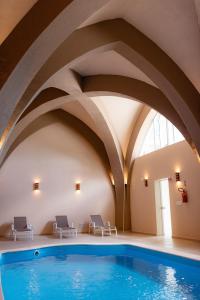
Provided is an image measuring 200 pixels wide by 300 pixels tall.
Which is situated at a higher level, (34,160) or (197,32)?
(197,32)

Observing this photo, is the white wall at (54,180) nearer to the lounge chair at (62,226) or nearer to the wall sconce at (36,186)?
the wall sconce at (36,186)

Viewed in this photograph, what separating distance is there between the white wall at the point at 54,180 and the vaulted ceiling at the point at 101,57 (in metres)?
2.20

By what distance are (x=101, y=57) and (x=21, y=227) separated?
22.6 ft

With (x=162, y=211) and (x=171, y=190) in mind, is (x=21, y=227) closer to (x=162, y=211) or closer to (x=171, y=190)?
(x=162, y=211)

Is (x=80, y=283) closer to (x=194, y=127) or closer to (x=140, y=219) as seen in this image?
(x=194, y=127)

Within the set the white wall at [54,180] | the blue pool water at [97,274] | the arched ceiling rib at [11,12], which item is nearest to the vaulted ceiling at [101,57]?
the arched ceiling rib at [11,12]

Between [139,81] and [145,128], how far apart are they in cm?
357

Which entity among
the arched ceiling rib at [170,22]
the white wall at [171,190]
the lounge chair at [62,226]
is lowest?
the lounge chair at [62,226]

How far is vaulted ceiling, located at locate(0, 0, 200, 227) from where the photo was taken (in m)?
4.50

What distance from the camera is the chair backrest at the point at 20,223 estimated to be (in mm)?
11031


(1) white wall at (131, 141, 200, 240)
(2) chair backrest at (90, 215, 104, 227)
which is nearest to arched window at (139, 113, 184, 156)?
(1) white wall at (131, 141, 200, 240)

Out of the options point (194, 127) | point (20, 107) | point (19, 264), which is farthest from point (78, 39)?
point (19, 264)

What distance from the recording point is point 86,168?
13.2 meters

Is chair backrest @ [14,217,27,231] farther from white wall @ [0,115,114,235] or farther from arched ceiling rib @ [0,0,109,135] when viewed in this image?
arched ceiling rib @ [0,0,109,135]
